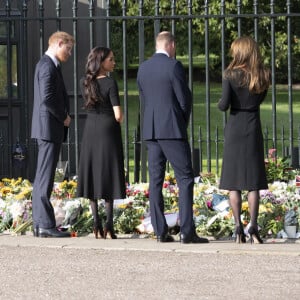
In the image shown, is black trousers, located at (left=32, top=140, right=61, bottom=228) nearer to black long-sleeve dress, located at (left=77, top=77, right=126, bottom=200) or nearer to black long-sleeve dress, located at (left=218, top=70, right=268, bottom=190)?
black long-sleeve dress, located at (left=77, top=77, right=126, bottom=200)

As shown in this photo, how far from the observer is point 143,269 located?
945cm

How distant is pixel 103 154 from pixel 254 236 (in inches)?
59.4

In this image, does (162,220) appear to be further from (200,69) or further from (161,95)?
(200,69)

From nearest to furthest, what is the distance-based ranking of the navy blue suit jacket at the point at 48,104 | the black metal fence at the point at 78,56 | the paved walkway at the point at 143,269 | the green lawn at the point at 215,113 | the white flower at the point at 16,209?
the paved walkway at the point at 143,269
the navy blue suit jacket at the point at 48,104
the white flower at the point at 16,209
the black metal fence at the point at 78,56
the green lawn at the point at 215,113

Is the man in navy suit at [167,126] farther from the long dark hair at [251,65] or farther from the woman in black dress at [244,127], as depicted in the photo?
the long dark hair at [251,65]

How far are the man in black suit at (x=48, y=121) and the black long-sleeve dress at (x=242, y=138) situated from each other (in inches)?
59.4

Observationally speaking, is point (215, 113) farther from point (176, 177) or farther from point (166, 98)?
point (166, 98)

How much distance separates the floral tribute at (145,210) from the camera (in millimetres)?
11372

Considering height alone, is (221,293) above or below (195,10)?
below

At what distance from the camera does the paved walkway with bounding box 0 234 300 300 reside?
332 inches

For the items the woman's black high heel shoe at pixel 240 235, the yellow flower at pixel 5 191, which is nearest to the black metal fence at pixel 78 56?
the yellow flower at pixel 5 191

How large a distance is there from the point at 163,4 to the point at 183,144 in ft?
96.2

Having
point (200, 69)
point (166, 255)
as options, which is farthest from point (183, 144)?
point (200, 69)

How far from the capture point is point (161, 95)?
35.4ft
